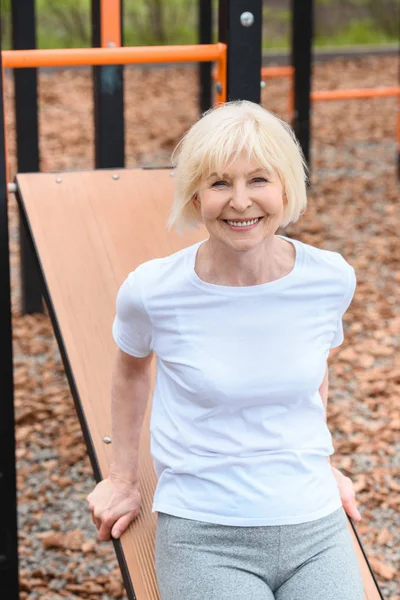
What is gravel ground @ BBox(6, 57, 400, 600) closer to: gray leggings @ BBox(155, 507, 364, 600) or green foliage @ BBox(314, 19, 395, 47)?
gray leggings @ BBox(155, 507, 364, 600)

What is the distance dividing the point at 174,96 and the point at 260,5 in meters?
9.10

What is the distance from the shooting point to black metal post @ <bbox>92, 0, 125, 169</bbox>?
353 centimetres

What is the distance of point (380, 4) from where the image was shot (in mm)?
16531

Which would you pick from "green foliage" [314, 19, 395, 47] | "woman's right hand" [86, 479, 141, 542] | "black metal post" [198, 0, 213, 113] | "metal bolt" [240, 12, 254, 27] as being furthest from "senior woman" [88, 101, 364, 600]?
"green foliage" [314, 19, 395, 47]

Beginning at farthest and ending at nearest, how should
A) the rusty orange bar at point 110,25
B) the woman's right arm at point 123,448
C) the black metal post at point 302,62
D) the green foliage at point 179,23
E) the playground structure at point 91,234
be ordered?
1. the green foliage at point 179,23
2. the black metal post at point 302,62
3. the rusty orange bar at point 110,25
4. the playground structure at point 91,234
5. the woman's right arm at point 123,448

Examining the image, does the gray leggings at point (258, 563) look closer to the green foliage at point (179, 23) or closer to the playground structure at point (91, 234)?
the playground structure at point (91, 234)

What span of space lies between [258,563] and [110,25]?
2043 mm

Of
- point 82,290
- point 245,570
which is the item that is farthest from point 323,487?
point 82,290

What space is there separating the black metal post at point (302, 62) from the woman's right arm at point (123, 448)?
16.9 ft

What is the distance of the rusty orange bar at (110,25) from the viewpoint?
3.38 m

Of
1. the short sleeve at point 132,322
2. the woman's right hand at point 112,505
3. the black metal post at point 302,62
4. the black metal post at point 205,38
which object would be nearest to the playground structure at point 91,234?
the woman's right hand at point 112,505

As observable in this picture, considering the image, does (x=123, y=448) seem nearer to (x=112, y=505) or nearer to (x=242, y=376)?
(x=112, y=505)

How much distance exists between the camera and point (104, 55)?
3002 millimetres

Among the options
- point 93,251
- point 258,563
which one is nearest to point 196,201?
point 258,563
